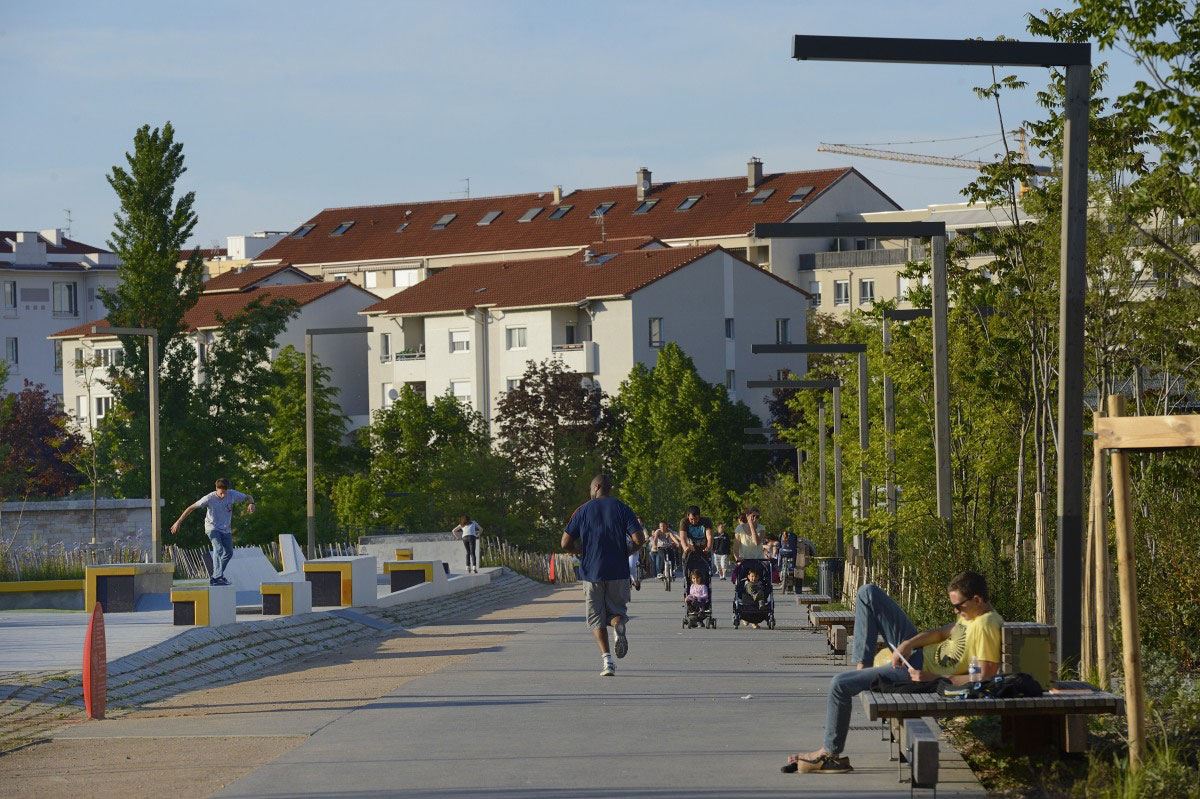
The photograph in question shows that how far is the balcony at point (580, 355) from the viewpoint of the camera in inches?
3647

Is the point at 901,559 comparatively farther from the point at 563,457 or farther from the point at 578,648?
the point at 563,457

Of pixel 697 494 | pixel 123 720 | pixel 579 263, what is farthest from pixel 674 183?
pixel 123 720

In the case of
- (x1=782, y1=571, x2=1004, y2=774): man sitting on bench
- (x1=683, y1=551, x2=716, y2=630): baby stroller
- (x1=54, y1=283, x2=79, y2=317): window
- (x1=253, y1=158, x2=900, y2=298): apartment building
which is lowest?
(x1=683, y1=551, x2=716, y2=630): baby stroller

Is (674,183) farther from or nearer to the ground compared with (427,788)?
farther from the ground

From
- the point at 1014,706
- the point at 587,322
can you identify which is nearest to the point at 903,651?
the point at 1014,706

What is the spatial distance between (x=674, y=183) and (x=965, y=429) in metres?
89.2

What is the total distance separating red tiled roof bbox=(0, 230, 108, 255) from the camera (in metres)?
126

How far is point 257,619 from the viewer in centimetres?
2392

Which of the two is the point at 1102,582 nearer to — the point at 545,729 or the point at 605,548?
the point at 545,729

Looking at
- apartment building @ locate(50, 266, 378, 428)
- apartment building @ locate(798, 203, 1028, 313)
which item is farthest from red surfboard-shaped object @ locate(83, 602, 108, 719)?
apartment building @ locate(798, 203, 1028, 313)

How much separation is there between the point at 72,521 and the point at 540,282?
5148 cm

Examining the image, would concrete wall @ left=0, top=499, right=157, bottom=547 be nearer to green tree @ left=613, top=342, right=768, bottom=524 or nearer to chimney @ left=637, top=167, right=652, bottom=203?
green tree @ left=613, top=342, right=768, bottom=524

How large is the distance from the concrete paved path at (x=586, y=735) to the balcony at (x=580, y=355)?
72.8 m

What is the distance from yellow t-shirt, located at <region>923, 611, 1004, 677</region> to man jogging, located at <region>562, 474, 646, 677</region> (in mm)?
5552
